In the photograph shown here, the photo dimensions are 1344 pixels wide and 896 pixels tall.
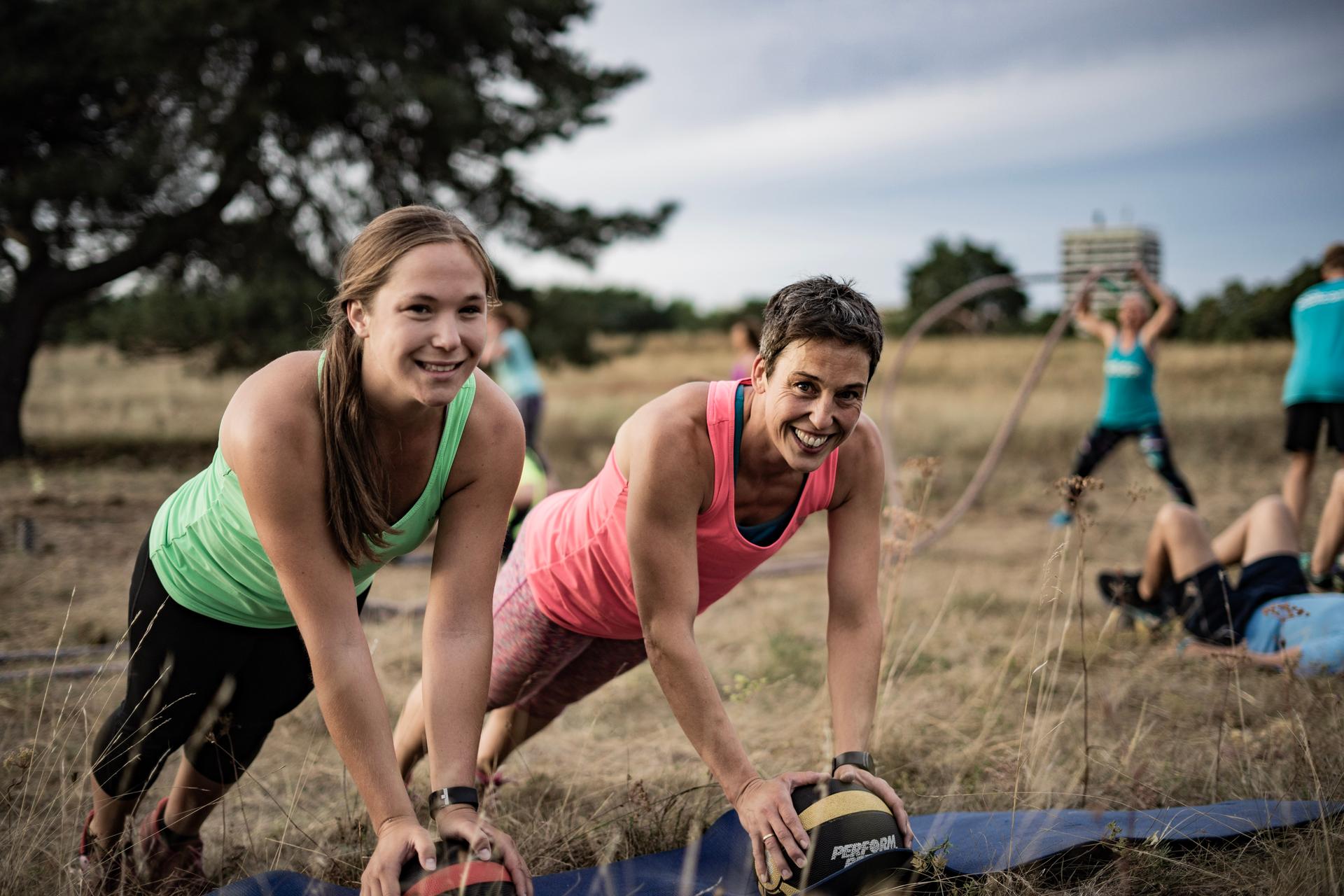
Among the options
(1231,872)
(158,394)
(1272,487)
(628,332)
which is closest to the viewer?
(1231,872)

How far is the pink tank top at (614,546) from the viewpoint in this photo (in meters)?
2.18

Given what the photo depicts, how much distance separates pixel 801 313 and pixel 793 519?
54 centimetres

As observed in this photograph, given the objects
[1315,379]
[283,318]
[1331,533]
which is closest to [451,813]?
[1331,533]

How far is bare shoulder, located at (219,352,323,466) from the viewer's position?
178 cm

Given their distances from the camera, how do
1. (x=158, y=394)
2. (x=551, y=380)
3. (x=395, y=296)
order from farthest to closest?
(x=551, y=380) < (x=158, y=394) < (x=395, y=296)

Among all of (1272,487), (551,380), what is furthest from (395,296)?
(551,380)

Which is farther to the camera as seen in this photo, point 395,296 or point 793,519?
point 793,519

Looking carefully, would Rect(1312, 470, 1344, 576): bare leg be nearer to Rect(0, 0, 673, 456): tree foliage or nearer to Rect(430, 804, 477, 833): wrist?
Rect(430, 804, 477, 833): wrist

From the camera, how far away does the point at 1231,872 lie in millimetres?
2227

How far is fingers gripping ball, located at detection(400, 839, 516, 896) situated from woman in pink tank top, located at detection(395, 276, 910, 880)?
50cm

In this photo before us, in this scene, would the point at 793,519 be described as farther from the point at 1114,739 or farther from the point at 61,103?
the point at 61,103

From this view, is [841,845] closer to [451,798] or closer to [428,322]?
[451,798]

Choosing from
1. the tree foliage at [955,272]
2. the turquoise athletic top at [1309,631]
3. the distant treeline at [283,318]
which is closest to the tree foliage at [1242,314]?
the distant treeline at [283,318]

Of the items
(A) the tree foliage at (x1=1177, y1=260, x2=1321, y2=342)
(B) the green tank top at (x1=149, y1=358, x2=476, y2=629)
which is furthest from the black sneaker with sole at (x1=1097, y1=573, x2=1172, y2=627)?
(A) the tree foliage at (x1=1177, y1=260, x2=1321, y2=342)
